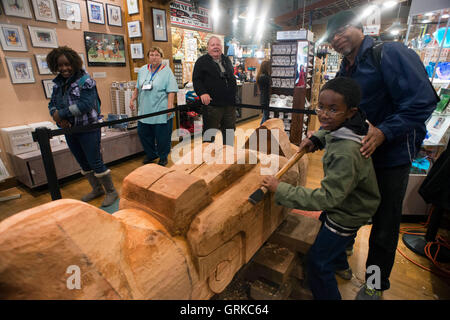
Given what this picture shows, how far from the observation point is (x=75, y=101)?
2.57 metres

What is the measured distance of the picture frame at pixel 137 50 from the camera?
456 cm

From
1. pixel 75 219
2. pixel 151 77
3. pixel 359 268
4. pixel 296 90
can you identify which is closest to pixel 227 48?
pixel 296 90

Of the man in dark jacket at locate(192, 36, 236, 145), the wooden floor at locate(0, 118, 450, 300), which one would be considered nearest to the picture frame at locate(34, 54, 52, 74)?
the wooden floor at locate(0, 118, 450, 300)

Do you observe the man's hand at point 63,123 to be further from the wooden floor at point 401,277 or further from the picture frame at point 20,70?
the picture frame at point 20,70

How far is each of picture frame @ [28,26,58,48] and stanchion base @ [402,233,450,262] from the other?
15.9 feet

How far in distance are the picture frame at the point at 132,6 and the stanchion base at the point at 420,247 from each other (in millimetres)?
4919

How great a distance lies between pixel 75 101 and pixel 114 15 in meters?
2.66

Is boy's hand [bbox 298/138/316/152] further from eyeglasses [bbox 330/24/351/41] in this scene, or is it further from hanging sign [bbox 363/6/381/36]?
hanging sign [bbox 363/6/381/36]

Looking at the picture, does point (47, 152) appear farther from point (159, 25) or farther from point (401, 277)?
point (159, 25)

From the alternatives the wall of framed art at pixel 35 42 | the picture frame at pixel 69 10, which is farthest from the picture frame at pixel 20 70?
the picture frame at pixel 69 10

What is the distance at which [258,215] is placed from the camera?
4.83 feet

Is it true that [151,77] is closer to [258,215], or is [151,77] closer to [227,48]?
[258,215]

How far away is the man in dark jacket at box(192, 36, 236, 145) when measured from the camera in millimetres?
3191

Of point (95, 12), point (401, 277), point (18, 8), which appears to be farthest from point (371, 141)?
point (95, 12)
